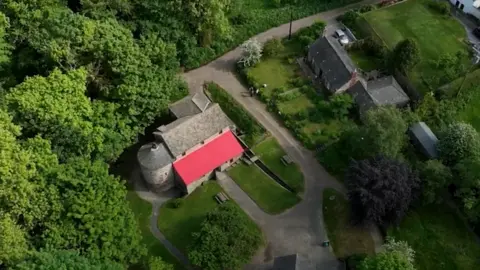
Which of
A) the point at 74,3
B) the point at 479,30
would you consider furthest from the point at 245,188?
the point at 479,30

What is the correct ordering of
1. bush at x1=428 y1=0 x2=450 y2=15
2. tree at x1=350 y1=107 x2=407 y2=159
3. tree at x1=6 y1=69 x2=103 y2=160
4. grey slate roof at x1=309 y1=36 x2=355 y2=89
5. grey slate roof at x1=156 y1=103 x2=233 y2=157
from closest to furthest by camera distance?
tree at x1=6 y1=69 x2=103 y2=160, tree at x1=350 y1=107 x2=407 y2=159, grey slate roof at x1=156 y1=103 x2=233 y2=157, grey slate roof at x1=309 y1=36 x2=355 y2=89, bush at x1=428 y1=0 x2=450 y2=15

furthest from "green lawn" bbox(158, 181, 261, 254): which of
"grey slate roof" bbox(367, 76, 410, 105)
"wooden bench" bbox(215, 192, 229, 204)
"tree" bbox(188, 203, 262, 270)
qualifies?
"grey slate roof" bbox(367, 76, 410, 105)

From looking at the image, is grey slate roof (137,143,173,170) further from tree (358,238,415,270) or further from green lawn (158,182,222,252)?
tree (358,238,415,270)

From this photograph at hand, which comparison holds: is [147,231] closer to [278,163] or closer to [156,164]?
[156,164]

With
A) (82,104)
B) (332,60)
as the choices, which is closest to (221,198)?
(82,104)

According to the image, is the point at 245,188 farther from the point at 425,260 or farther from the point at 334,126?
the point at 425,260
